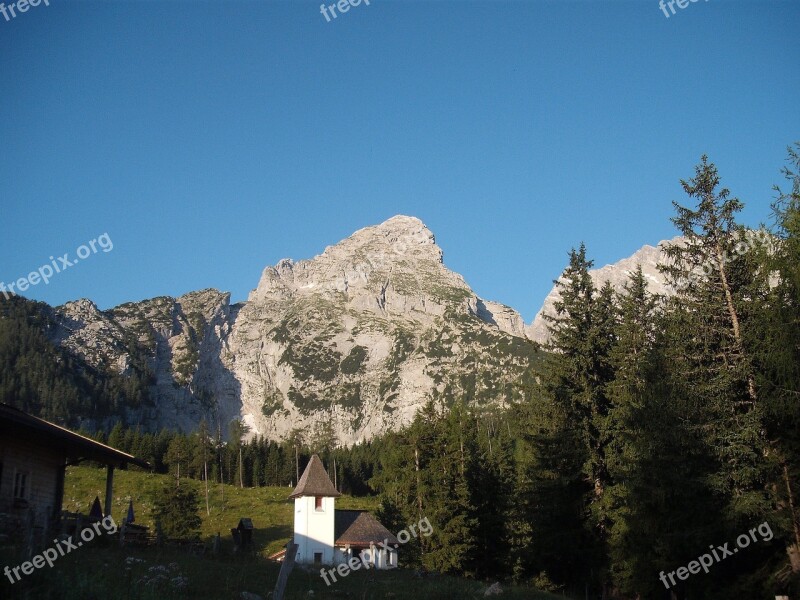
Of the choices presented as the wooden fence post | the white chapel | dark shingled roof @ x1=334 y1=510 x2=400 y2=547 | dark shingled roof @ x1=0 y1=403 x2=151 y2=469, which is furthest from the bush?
the wooden fence post

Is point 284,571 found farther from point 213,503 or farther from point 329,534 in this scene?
point 213,503

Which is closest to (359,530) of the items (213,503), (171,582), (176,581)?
(176,581)

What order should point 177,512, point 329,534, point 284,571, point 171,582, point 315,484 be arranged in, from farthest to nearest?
1. point 177,512
2. point 315,484
3. point 329,534
4. point 171,582
5. point 284,571

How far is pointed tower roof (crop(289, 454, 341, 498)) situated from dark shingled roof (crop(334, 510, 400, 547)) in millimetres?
2569

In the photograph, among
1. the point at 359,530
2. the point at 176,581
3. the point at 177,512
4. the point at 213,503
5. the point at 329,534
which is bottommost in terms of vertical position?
the point at 329,534

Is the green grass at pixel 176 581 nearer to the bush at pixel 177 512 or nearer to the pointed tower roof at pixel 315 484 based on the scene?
the pointed tower roof at pixel 315 484

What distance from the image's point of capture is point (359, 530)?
50406 millimetres

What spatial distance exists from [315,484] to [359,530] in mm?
4811

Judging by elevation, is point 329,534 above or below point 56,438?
below

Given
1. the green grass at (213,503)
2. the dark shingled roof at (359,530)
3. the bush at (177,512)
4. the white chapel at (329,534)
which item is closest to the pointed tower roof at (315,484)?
the white chapel at (329,534)

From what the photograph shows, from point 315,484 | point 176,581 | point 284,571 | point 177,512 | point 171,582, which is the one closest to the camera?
point 284,571

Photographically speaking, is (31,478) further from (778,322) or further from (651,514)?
(778,322)

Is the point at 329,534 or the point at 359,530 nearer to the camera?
the point at 329,534

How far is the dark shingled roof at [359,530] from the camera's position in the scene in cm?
4912
